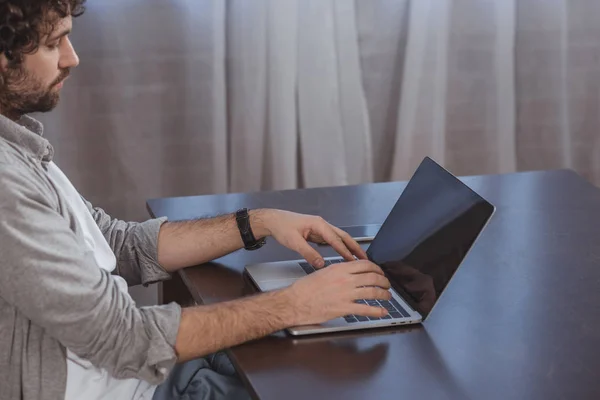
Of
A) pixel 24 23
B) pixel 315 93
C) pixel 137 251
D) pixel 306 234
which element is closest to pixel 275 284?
pixel 306 234

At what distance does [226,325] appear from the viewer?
1.34m

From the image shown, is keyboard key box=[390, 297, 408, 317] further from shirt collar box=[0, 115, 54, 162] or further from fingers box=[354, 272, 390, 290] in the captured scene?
shirt collar box=[0, 115, 54, 162]

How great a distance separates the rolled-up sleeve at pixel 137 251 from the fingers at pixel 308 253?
23cm

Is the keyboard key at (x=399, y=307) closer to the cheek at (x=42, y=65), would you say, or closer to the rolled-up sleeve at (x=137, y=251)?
the rolled-up sleeve at (x=137, y=251)

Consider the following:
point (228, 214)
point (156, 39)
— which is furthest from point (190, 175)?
point (228, 214)

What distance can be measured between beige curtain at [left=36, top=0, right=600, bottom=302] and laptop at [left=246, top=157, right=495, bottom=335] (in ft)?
3.56

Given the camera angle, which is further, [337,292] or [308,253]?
[308,253]

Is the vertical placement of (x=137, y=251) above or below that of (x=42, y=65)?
below

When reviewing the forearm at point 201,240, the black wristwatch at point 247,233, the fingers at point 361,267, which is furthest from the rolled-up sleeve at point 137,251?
the fingers at point 361,267

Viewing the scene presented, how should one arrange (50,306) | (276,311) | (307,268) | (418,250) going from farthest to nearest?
(307,268), (418,250), (276,311), (50,306)

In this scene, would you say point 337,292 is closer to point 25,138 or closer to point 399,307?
point 399,307

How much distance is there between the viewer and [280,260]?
1.63 m

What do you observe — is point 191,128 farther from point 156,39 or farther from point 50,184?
point 50,184

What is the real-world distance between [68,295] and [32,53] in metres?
0.36
